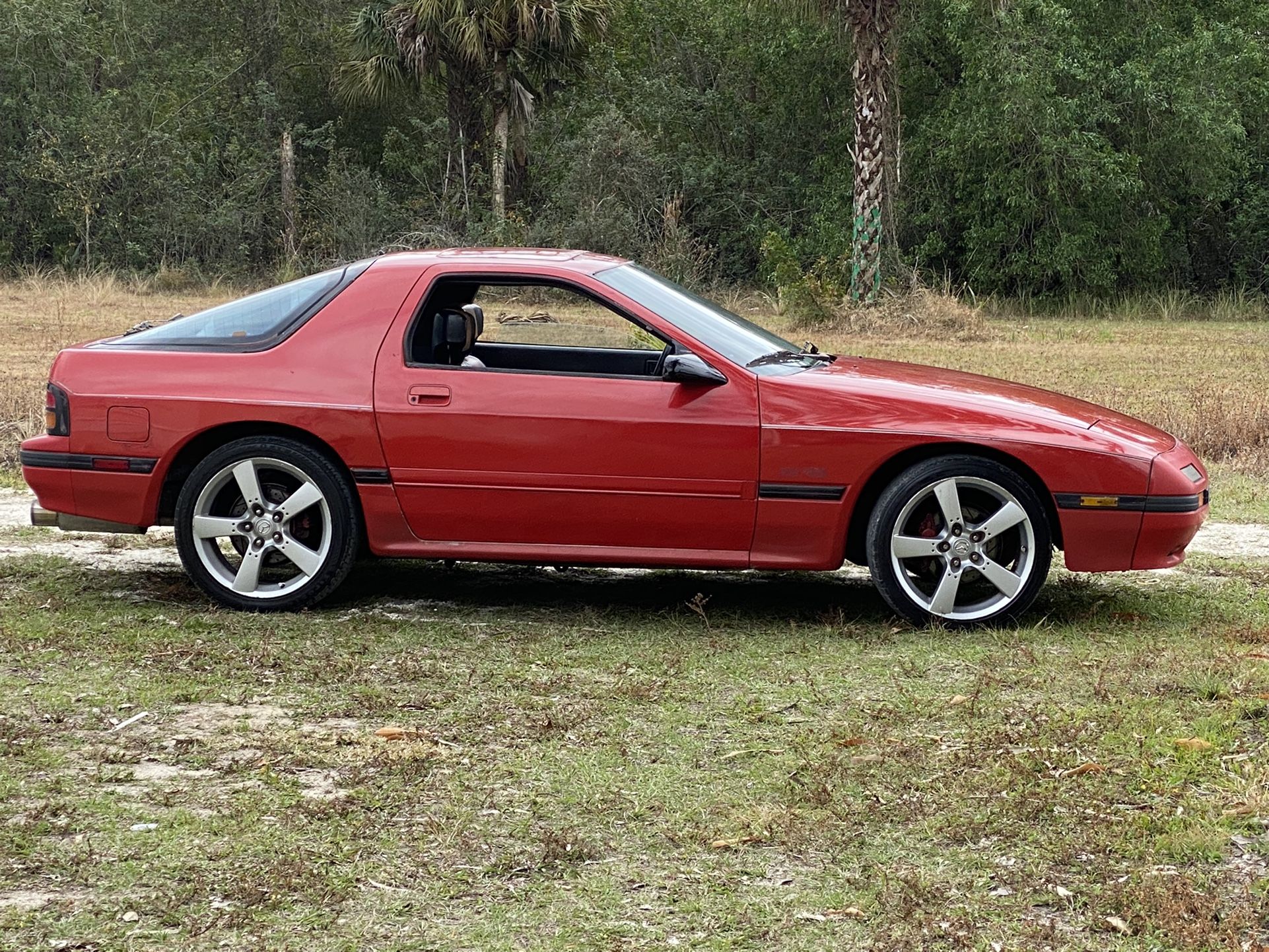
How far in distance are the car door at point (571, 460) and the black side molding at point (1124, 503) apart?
1171 mm

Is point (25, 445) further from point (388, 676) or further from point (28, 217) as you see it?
point (28, 217)

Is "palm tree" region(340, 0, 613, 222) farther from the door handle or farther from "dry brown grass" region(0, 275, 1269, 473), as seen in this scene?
the door handle

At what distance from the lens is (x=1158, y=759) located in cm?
464

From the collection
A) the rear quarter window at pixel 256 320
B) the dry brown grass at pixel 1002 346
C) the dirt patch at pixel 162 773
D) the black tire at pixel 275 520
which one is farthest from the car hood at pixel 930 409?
the dry brown grass at pixel 1002 346

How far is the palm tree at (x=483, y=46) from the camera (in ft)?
100

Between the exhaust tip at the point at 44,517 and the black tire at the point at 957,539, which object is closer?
the black tire at the point at 957,539

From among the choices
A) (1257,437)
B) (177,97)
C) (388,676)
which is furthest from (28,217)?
(388,676)

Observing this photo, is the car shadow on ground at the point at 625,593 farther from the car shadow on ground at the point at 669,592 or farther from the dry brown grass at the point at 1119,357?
the dry brown grass at the point at 1119,357

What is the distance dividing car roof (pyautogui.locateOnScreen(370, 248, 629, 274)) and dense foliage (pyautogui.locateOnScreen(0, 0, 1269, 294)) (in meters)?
18.6

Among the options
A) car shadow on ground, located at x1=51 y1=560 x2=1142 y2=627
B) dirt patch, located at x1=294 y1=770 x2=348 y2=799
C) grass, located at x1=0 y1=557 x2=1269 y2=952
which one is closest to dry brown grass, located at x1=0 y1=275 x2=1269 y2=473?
car shadow on ground, located at x1=51 y1=560 x2=1142 y2=627

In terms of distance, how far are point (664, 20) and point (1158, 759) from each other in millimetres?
33228

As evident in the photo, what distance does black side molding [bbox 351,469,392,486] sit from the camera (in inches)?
255

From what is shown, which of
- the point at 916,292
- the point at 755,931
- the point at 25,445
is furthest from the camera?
the point at 916,292

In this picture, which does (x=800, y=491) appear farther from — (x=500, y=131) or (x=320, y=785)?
(x=500, y=131)
